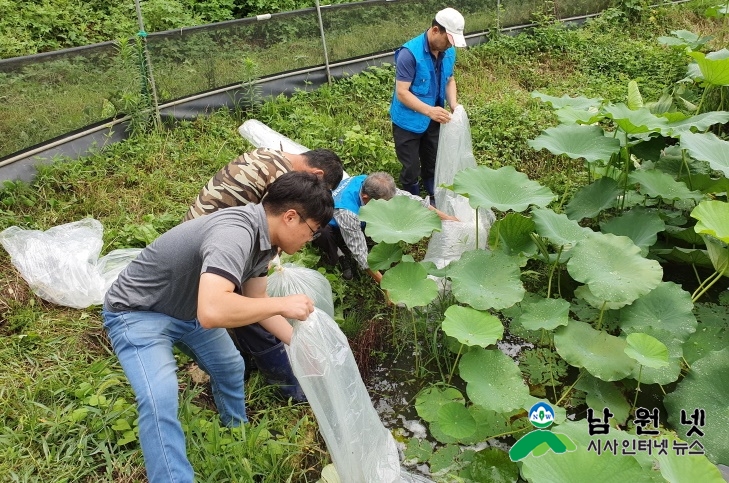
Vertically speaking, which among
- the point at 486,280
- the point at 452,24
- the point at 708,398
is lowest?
the point at 708,398

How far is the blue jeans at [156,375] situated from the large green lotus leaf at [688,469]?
1742 millimetres

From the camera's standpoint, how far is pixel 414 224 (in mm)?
3264

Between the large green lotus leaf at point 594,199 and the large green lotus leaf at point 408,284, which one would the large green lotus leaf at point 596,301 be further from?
the large green lotus leaf at point 408,284

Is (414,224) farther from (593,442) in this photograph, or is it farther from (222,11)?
(222,11)

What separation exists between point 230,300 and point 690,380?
225cm

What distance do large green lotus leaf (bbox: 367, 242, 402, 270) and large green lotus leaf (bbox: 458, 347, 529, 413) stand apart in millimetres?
802

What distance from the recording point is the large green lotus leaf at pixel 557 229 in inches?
124

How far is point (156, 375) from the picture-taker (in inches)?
83.4

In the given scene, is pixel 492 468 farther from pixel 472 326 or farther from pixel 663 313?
pixel 663 313

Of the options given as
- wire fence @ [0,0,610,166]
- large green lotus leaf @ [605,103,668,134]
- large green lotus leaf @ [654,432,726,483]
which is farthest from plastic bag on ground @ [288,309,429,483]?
wire fence @ [0,0,610,166]

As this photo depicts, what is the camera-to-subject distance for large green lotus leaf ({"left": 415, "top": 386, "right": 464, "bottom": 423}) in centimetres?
284

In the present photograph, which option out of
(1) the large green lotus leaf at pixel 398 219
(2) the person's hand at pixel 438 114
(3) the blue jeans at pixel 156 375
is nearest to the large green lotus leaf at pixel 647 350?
(1) the large green lotus leaf at pixel 398 219

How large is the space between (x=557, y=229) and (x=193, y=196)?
2.76 metres

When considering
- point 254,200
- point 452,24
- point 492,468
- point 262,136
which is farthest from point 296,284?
point 262,136
